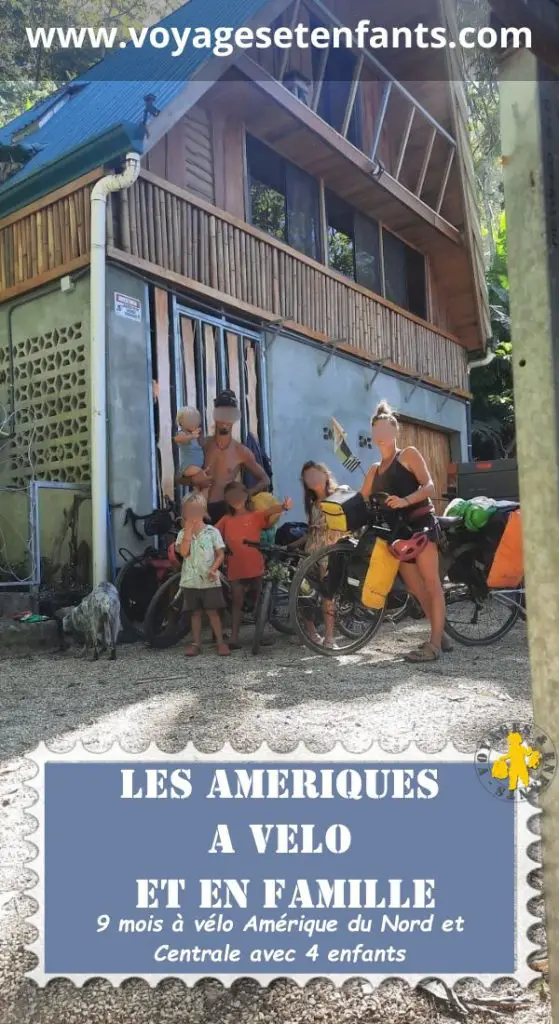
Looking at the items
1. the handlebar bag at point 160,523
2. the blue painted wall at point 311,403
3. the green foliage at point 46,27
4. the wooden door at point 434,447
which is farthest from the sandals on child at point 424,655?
the green foliage at point 46,27

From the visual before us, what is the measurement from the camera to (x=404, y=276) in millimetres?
12656

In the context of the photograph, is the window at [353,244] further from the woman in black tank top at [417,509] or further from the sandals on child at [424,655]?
the sandals on child at [424,655]

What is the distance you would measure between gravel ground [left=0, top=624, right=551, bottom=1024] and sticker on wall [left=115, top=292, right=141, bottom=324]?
3.14 meters

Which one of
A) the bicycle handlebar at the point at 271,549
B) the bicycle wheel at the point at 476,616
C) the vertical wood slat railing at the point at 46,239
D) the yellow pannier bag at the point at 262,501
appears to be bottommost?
the bicycle wheel at the point at 476,616

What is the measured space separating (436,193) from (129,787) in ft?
43.7

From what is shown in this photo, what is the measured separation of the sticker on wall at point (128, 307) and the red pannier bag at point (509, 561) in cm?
437

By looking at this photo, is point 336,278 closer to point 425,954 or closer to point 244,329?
point 244,329

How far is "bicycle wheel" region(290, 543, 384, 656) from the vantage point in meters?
5.09

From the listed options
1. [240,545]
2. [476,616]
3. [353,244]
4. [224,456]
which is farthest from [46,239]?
[476,616]

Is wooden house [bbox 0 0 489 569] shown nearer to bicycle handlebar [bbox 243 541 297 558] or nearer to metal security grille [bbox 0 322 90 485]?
metal security grille [bbox 0 322 90 485]

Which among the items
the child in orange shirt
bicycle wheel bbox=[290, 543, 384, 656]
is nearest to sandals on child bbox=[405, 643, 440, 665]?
bicycle wheel bbox=[290, 543, 384, 656]

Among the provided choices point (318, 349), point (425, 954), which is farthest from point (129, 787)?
point (318, 349)

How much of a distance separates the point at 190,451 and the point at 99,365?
137 centimetres

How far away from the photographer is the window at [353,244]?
35.4 feet
